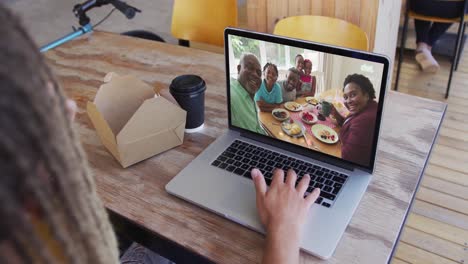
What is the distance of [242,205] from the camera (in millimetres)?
885

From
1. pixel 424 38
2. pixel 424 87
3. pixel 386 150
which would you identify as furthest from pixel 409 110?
pixel 424 38

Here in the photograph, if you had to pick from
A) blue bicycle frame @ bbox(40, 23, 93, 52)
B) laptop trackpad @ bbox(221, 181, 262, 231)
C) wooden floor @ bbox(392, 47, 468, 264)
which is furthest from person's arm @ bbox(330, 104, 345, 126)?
blue bicycle frame @ bbox(40, 23, 93, 52)

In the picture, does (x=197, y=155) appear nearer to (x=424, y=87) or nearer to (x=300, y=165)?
(x=300, y=165)

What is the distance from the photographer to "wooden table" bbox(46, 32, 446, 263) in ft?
2.67

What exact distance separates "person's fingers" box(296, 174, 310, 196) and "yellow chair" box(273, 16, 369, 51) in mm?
733

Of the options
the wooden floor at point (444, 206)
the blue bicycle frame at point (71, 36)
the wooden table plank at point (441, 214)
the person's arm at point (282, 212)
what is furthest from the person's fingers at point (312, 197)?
the blue bicycle frame at point (71, 36)

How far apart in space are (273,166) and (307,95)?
180mm

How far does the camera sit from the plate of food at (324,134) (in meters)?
0.95

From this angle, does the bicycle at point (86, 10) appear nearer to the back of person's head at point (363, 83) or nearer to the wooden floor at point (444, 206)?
the back of person's head at point (363, 83)

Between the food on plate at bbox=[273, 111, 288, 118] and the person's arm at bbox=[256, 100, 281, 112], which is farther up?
the person's arm at bbox=[256, 100, 281, 112]

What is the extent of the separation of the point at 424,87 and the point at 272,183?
2.32 metres

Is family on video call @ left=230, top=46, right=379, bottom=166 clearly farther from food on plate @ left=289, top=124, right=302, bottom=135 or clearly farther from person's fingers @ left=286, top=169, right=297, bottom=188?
person's fingers @ left=286, top=169, right=297, bottom=188

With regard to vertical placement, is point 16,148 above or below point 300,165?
above

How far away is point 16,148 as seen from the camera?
28cm
